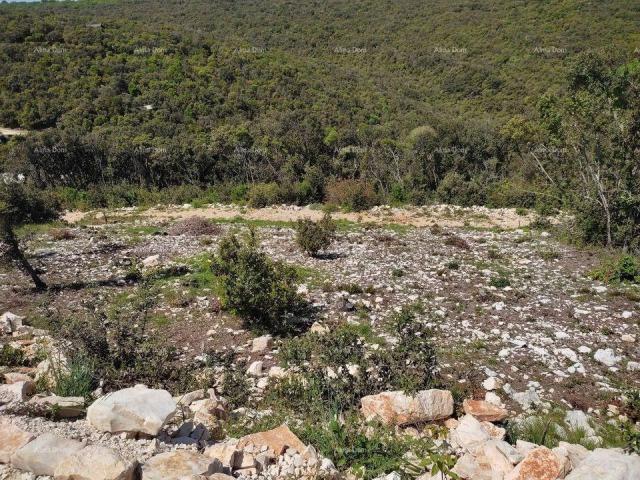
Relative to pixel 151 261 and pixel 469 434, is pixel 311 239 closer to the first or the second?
pixel 151 261

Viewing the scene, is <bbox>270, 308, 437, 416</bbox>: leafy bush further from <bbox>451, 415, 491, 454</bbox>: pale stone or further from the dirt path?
the dirt path

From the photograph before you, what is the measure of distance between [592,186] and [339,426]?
1516 cm

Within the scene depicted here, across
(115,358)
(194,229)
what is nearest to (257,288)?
(115,358)

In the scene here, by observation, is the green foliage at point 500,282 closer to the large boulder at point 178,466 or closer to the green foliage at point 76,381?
the large boulder at point 178,466

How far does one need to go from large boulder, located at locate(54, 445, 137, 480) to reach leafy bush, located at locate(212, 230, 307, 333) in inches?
238

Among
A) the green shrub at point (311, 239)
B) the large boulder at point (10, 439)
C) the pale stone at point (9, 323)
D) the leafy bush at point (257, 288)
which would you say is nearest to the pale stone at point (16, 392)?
the large boulder at point (10, 439)

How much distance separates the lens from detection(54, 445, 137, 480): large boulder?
12.2 ft

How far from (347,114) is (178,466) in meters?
51.1

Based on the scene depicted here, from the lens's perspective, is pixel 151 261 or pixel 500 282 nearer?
pixel 500 282

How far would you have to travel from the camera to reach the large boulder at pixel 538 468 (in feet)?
13.3

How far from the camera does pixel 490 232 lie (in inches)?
794

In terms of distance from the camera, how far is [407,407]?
19.1 feet

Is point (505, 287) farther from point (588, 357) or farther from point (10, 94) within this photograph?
point (10, 94)

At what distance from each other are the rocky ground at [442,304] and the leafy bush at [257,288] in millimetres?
559
